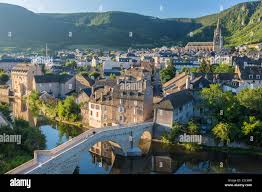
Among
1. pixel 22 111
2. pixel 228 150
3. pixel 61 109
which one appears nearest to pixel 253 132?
pixel 228 150

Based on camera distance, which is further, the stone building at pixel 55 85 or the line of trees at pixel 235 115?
the stone building at pixel 55 85

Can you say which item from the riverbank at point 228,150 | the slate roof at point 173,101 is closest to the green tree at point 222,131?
the riverbank at point 228,150

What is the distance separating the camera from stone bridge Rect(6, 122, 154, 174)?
9.57 meters

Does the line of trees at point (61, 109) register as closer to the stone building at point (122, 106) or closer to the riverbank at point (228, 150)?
the stone building at point (122, 106)

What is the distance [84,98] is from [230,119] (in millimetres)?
8946

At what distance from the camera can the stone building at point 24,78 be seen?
31359mm

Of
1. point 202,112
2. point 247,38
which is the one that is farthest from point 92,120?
point 247,38

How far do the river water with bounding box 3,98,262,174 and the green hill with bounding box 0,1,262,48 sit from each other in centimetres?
5108

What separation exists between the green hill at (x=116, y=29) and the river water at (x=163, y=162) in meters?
51.1

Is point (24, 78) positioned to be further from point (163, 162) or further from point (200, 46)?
point (200, 46)

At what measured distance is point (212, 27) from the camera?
75938 millimetres

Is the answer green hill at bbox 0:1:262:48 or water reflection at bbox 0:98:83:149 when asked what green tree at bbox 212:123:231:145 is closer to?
water reflection at bbox 0:98:83:149

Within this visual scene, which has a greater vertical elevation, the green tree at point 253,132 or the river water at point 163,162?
the green tree at point 253,132
